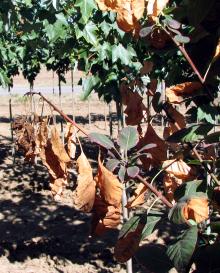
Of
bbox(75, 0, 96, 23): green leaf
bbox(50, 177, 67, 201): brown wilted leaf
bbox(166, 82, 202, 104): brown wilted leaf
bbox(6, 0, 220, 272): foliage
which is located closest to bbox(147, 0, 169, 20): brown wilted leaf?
bbox(6, 0, 220, 272): foliage

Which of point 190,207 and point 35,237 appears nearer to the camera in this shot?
point 190,207

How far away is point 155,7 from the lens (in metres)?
0.64

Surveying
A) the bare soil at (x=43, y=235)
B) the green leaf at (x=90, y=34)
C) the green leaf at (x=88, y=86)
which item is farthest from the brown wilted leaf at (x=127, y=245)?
the bare soil at (x=43, y=235)

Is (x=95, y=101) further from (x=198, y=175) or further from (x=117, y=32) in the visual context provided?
(x=198, y=175)

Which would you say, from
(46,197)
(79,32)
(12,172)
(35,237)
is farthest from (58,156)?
(12,172)

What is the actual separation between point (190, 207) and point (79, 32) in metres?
2.81

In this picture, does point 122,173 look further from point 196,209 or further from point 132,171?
point 196,209

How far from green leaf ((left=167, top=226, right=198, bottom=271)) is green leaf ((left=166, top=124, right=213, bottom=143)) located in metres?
0.15

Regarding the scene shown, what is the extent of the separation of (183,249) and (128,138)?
24 centimetres

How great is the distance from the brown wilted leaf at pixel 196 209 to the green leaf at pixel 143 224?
138mm

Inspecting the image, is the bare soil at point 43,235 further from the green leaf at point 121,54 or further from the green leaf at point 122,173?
the green leaf at point 122,173

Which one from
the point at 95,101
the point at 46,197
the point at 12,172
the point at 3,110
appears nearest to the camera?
the point at 46,197

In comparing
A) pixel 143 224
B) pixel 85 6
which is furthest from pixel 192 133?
pixel 85 6

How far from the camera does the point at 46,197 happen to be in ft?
23.5
